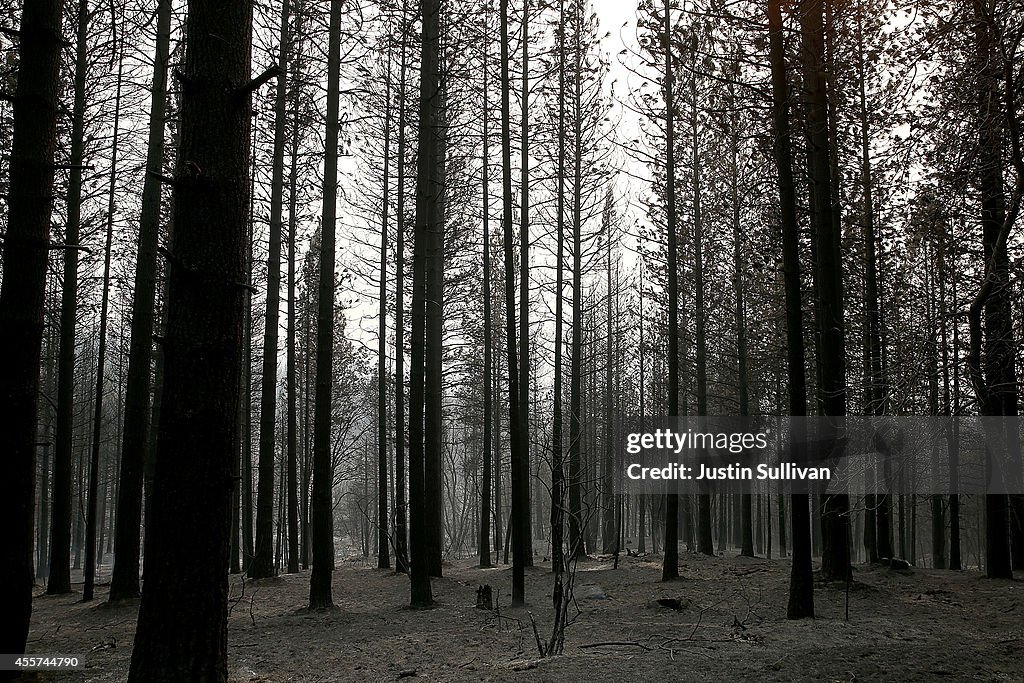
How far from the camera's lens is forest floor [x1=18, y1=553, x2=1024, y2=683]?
5816 millimetres

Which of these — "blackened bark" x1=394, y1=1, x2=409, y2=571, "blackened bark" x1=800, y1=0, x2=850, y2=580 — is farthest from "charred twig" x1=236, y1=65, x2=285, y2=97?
"blackened bark" x1=394, y1=1, x2=409, y2=571

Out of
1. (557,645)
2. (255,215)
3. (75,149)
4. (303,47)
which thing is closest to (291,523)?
(255,215)

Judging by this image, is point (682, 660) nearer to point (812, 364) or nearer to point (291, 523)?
point (291, 523)

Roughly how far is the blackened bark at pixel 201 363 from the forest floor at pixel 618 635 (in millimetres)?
2591

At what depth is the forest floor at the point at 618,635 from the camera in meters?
5.82

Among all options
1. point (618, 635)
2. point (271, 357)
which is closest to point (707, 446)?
point (271, 357)

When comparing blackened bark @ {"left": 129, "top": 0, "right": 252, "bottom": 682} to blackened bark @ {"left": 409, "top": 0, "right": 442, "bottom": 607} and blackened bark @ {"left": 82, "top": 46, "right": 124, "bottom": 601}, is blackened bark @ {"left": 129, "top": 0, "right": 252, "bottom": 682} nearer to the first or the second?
blackened bark @ {"left": 409, "top": 0, "right": 442, "bottom": 607}

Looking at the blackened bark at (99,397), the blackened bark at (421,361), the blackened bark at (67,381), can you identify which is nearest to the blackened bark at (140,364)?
the blackened bark at (99,397)

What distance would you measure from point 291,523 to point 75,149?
950 cm

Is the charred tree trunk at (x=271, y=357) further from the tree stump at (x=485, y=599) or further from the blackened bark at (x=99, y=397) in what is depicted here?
the tree stump at (x=485, y=599)

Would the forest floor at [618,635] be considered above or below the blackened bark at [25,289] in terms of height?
below

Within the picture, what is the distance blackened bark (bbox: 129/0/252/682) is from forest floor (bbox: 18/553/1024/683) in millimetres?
2591

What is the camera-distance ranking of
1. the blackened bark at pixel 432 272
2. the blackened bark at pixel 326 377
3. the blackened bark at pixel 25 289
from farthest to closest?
the blackened bark at pixel 432 272
the blackened bark at pixel 326 377
the blackened bark at pixel 25 289

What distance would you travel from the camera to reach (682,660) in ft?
20.1
